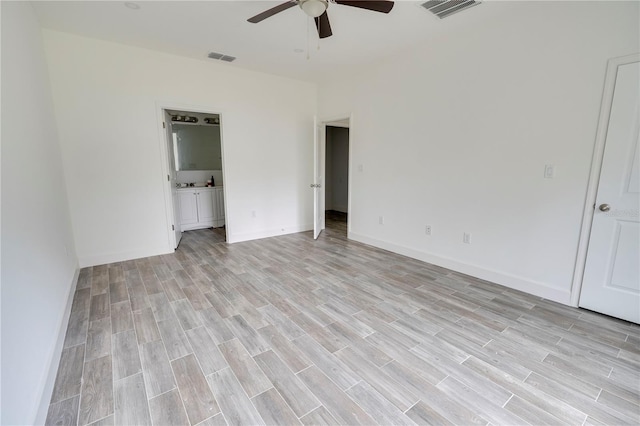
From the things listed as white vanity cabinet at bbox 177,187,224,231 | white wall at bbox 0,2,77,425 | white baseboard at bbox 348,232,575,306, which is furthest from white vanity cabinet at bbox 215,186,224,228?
white baseboard at bbox 348,232,575,306

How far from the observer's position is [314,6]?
2191 mm

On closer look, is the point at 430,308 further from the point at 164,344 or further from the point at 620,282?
the point at 164,344

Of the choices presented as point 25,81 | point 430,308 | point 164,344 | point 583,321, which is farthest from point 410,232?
point 25,81

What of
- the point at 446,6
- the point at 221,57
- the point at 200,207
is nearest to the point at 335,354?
the point at 446,6

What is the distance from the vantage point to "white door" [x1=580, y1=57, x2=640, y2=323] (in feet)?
7.43

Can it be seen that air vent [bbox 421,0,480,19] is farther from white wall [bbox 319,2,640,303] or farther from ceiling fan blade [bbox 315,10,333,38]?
ceiling fan blade [bbox 315,10,333,38]

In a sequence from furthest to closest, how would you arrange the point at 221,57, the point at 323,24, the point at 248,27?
the point at 221,57 → the point at 248,27 → the point at 323,24

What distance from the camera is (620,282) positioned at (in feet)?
7.93

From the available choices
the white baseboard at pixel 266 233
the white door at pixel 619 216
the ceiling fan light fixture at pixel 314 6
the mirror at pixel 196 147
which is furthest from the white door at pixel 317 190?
the white door at pixel 619 216

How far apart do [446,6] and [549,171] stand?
72.2 inches

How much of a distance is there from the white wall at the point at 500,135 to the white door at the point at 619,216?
13cm

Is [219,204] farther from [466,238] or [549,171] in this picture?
[549,171]

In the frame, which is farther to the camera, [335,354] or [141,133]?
[141,133]

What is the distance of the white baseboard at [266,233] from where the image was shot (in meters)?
4.77
